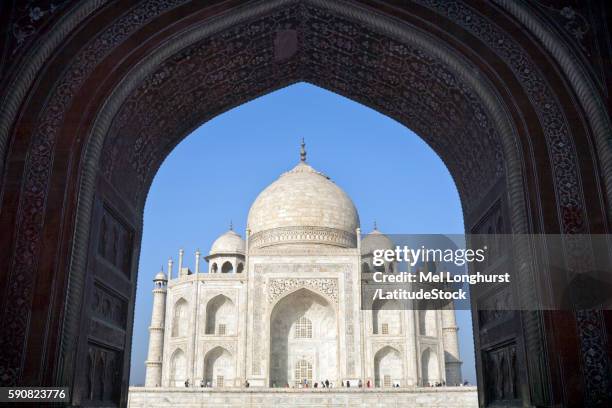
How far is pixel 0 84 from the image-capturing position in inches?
255

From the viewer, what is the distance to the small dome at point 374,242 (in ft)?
106

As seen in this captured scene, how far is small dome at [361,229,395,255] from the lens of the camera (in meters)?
32.3

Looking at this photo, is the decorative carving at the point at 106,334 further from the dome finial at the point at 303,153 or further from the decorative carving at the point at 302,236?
the dome finial at the point at 303,153

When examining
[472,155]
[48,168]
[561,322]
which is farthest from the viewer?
[472,155]

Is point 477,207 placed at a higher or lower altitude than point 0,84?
lower

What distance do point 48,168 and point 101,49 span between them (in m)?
1.51

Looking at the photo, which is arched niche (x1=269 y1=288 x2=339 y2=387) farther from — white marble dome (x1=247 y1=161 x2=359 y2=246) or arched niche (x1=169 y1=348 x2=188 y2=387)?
arched niche (x1=169 y1=348 x2=188 y2=387)

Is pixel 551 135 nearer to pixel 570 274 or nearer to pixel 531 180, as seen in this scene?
pixel 531 180

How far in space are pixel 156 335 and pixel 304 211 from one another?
29.6ft

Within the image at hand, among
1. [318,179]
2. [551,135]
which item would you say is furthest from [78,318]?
[318,179]

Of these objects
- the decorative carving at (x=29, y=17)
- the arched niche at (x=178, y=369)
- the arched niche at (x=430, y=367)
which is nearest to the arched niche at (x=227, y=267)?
the arched niche at (x=178, y=369)

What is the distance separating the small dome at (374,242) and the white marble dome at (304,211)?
2.33m

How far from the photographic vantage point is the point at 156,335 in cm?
2911

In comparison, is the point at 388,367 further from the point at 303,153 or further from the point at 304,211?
the point at 303,153
